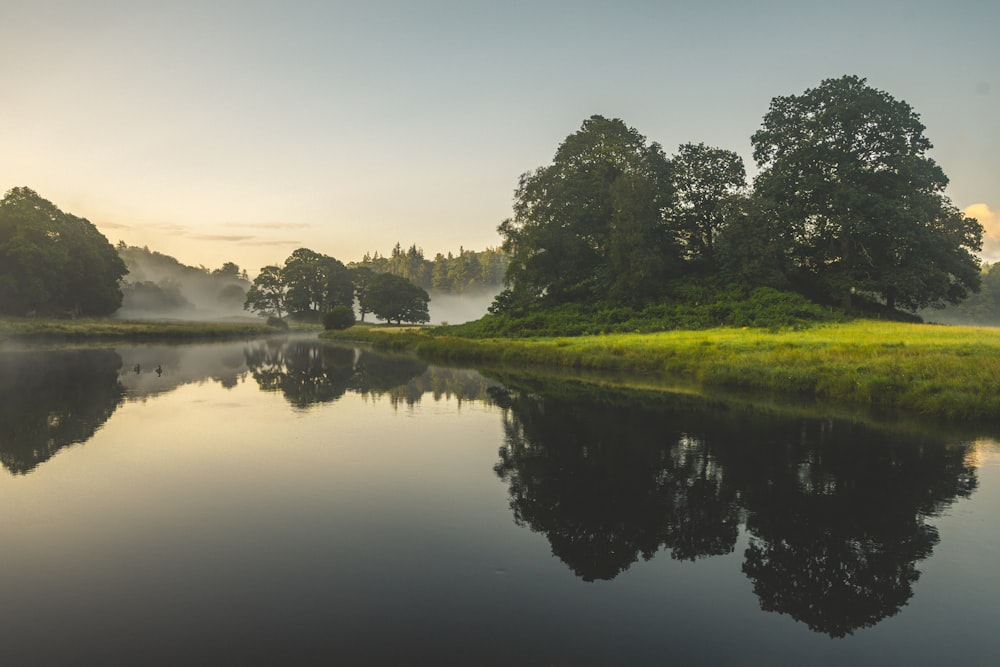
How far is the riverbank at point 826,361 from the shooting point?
61.1 feet

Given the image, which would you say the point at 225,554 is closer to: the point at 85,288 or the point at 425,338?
the point at 425,338

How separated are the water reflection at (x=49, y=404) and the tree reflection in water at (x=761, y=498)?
1219 centimetres

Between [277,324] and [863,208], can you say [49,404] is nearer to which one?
[863,208]

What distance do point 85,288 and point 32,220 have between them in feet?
44.5

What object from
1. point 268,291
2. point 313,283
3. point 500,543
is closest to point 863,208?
point 500,543

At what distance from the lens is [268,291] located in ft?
464

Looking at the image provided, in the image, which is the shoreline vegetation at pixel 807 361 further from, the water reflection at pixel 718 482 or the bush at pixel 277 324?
the bush at pixel 277 324

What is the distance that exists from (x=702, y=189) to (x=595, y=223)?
43.3ft

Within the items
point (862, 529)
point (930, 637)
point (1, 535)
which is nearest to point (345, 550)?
point (1, 535)

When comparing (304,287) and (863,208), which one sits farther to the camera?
(304,287)

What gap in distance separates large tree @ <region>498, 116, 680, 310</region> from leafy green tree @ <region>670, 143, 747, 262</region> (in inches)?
66.0

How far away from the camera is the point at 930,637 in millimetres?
5992

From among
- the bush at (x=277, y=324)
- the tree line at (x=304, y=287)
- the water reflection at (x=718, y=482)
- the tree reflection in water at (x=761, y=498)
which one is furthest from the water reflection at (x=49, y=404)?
the tree line at (x=304, y=287)

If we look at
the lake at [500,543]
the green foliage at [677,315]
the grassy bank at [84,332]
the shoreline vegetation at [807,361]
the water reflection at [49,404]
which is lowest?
the water reflection at [49,404]
